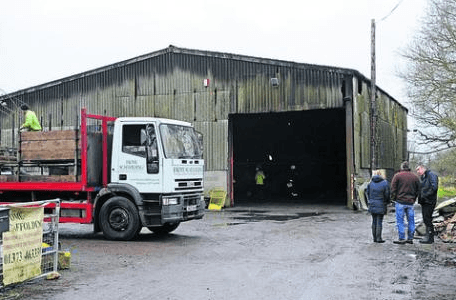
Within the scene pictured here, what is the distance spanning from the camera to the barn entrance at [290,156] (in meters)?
32.4

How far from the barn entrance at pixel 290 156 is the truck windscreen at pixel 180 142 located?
17560mm

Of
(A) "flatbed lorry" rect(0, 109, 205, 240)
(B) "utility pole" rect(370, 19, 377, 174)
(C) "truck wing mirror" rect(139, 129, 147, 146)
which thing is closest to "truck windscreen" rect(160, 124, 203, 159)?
(A) "flatbed lorry" rect(0, 109, 205, 240)

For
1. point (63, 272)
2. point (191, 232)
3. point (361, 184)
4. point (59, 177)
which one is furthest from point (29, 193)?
point (361, 184)

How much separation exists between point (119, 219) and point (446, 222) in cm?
854

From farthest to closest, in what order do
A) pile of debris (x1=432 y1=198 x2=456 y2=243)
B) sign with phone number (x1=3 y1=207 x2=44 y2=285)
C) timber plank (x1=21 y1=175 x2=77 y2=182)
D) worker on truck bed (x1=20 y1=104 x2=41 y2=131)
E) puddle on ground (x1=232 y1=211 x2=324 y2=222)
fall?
1. puddle on ground (x1=232 y1=211 x2=324 y2=222)
2. worker on truck bed (x1=20 y1=104 x2=41 y2=131)
3. pile of debris (x1=432 y1=198 x2=456 y2=243)
4. timber plank (x1=21 y1=175 x2=77 y2=182)
5. sign with phone number (x1=3 y1=207 x2=44 y2=285)

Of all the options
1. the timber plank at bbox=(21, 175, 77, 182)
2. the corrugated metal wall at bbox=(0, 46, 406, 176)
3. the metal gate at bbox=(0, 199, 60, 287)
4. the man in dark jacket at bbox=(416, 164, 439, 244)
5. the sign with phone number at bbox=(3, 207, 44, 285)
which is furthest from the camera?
the corrugated metal wall at bbox=(0, 46, 406, 176)

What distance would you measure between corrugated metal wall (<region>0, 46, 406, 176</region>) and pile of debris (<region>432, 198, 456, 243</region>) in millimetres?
8345

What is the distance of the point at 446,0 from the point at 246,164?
1497 cm

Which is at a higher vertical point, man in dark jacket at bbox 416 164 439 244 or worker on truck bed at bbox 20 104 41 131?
worker on truck bed at bbox 20 104 41 131

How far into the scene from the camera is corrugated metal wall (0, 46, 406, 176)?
23.0 m

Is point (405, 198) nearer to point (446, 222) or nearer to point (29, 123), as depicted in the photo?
point (446, 222)

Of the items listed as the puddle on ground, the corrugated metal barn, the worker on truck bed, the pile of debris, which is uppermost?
the corrugated metal barn

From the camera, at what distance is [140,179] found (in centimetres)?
1262

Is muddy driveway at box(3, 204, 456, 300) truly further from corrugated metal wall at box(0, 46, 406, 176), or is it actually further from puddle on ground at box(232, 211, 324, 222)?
corrugated metal wall at box(0, 46, 406, 176)
